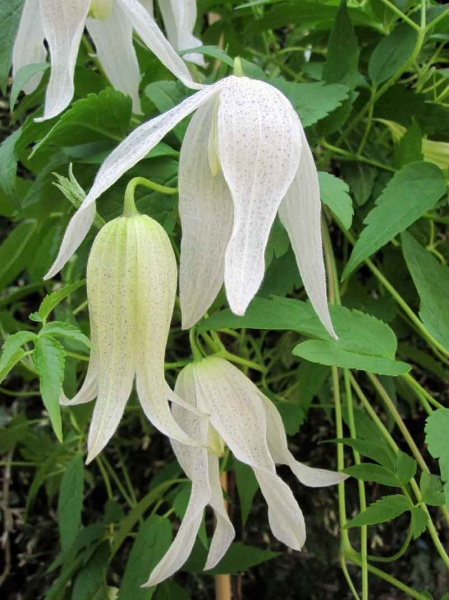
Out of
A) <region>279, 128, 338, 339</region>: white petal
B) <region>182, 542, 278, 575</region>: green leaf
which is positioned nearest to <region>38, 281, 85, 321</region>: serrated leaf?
<region>279, 128, 338, 339</region>: white petal

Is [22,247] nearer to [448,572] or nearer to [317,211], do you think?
[317,211]

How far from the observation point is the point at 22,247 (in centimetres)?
65

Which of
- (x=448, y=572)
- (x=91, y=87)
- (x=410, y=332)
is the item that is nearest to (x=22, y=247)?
(x=91, y=87)

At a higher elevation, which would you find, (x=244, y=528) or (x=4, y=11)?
(x=4, y=11)

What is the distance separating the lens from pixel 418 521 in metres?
0.41

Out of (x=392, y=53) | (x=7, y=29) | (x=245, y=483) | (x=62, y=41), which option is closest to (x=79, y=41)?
(x=62, y=41)

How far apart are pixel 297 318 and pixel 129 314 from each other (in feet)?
0.28

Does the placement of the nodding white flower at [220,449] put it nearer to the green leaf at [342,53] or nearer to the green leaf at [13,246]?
the green leaf at [342,53]

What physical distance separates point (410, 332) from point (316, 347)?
0.96 feet

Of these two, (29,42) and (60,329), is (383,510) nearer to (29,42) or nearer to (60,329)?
(60,329)

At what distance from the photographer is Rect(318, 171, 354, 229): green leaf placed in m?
0.38

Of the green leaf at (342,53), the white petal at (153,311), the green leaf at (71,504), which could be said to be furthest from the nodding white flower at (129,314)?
the green leaf at (71,504)

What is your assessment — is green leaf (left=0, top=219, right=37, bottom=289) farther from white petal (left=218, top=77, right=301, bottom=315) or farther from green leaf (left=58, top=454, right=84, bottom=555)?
white petal (left=218, top=77, right=301, bottom=315)

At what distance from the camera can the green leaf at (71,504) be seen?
2.00ft
